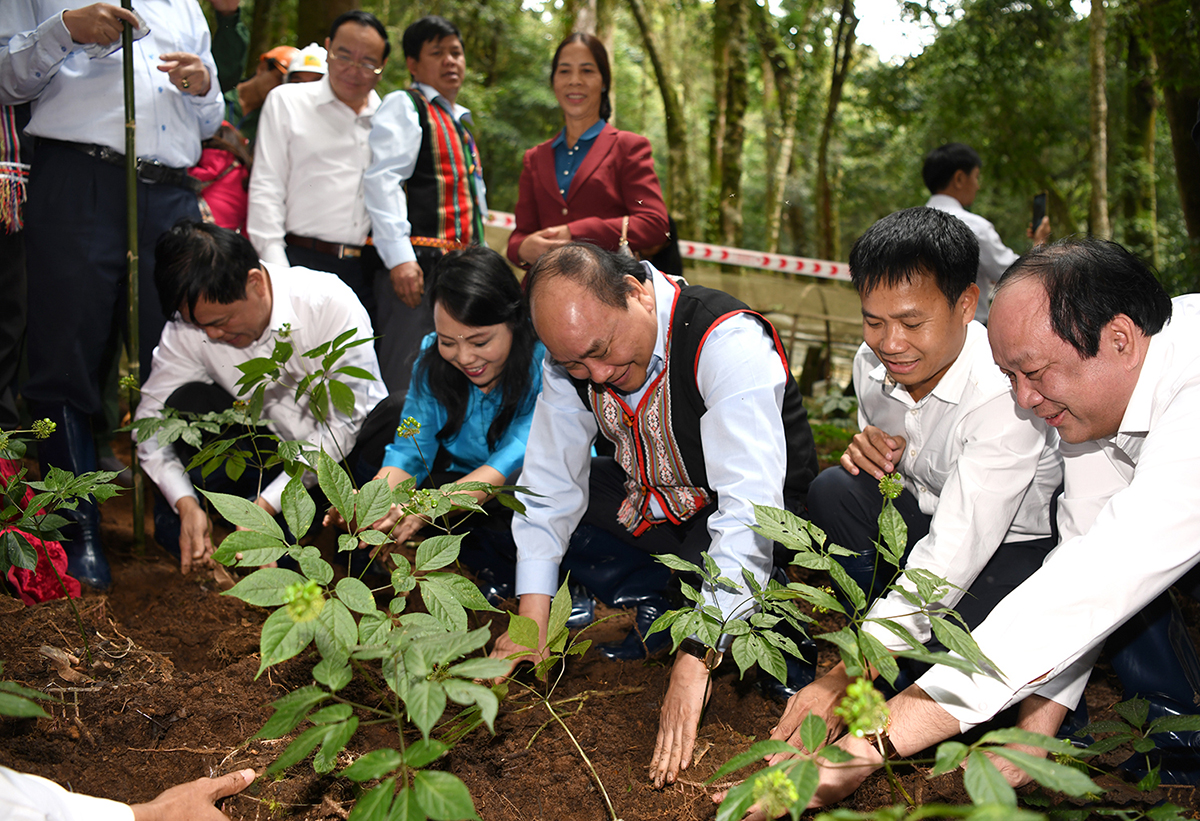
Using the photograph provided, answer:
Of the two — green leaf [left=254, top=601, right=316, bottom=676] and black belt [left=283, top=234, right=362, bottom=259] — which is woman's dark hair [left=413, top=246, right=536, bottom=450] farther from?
green leaf [left=254, top=601, right=316, bottom=676]

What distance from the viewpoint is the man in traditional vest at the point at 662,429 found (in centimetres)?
185

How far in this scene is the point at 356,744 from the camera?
5.88 ft

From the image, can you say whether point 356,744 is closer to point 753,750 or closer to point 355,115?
point 753,750

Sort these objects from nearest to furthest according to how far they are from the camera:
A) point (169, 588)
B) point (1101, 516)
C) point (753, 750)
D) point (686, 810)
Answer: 1. point (753, 750)
2. point (1101, 516)
3. point (686, 810)
4. point (169, 588)

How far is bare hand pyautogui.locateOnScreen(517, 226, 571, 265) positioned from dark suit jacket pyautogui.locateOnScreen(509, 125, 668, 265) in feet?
0.14

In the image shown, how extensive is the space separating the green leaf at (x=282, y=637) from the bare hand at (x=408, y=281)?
2.10 metres

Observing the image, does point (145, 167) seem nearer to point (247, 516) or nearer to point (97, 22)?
point (97, 22)

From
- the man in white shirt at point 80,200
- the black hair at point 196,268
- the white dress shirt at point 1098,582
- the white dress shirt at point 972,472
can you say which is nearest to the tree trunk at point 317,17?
the man in white shirt at point 80,200

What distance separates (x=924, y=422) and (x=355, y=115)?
2.50 m

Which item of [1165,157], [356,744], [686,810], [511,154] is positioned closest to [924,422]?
[686,810]

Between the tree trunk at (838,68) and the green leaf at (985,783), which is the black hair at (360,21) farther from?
the tree trunk at (838,68)

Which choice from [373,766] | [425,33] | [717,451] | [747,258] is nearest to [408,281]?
[425,33]

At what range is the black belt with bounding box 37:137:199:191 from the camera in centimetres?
268

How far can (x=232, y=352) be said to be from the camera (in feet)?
9.16
